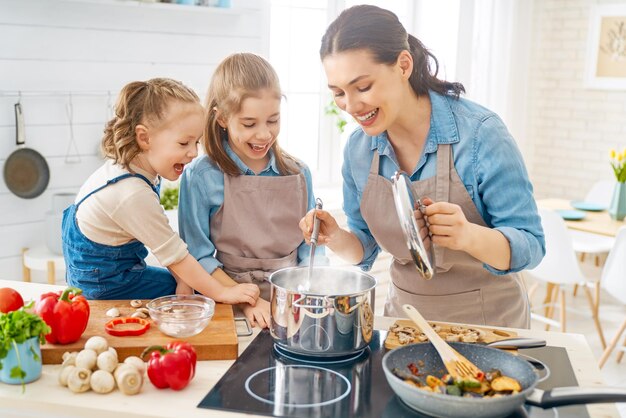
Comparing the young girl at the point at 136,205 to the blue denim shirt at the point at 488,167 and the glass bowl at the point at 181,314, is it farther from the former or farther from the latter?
the blue denim shirt at the point at 488,167

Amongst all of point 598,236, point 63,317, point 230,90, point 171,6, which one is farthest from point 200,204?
point 598,236

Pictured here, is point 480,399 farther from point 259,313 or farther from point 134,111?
point 134,111

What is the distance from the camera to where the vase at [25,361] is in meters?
1.38

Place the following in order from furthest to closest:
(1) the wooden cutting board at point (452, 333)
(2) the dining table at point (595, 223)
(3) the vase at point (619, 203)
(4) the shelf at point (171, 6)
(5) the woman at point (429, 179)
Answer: (3) the vase at point (619, 203)
(2) the dining table at point (595, 223)
(4) the shelf at point (171, 6)
(5) the woman at point (429, 179)
(1) the wooden cutting board at point (452, 333)

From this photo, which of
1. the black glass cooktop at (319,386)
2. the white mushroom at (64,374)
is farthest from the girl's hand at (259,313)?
the white mushroom at (64,374)

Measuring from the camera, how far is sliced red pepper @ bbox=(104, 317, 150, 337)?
1567 millimetres

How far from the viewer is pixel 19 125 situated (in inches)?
130

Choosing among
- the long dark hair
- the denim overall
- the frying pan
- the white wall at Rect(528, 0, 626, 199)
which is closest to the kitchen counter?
the frying pan

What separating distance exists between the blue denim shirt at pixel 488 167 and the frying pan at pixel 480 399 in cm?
37

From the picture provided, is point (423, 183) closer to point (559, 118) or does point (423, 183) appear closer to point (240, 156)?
point (240, 156)

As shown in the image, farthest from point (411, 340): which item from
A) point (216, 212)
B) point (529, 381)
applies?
point (216, 212)

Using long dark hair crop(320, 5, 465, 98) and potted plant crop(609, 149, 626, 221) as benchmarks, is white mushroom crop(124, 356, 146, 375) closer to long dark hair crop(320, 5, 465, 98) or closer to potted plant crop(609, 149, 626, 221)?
long dark hair crop(320, 5, 465, 98)

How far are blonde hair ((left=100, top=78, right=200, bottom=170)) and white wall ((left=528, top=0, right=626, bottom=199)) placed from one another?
15.8 ft

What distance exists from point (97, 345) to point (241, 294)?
48cm
